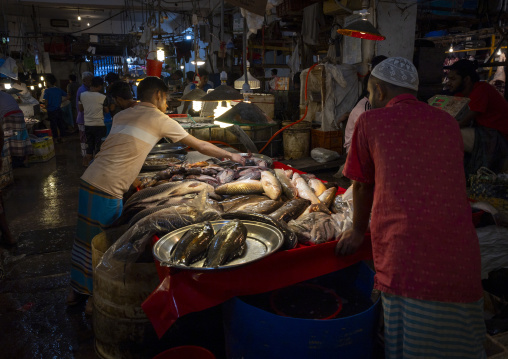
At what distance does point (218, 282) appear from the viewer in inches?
84.5

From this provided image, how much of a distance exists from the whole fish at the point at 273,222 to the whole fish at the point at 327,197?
70 centimetres

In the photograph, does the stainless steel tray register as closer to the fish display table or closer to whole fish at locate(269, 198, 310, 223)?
whole fish at locate(269, 198, 310, 223)

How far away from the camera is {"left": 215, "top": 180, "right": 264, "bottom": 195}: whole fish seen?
3.37 m

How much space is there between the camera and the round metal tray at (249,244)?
2065 mm

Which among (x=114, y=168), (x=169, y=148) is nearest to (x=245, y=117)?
(x=114, y=168)

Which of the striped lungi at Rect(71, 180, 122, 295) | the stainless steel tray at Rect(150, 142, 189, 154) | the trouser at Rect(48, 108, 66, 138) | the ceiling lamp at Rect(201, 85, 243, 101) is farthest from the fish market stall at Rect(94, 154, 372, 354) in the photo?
the trouser at Rect(48, 108, 66, 138)

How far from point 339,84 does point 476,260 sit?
23.3 ft

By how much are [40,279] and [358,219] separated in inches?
156

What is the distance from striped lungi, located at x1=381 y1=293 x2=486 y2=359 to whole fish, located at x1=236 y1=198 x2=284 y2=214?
49.6 inches

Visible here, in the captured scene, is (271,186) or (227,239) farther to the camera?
(271,186)

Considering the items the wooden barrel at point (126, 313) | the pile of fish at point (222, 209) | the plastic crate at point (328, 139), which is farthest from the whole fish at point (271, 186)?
the plastic crate at point (328, 139)

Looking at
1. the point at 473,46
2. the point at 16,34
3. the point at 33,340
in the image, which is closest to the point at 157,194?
the point at 33,340

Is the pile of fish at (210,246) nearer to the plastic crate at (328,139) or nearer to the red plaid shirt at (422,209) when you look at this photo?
the red plaid shirt at (422,209)

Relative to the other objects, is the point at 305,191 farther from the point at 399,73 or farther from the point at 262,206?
the point at 399,73
